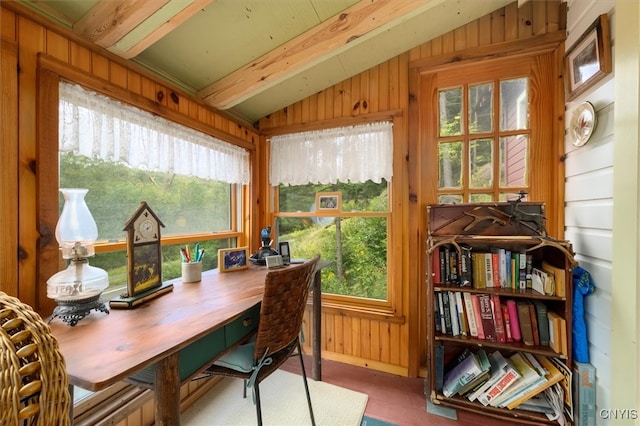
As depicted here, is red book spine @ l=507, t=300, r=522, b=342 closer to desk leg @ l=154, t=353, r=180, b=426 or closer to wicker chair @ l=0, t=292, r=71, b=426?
desk leg @ l=154, t=353, r=180, b=426

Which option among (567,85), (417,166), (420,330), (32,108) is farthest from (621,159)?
(32,108)

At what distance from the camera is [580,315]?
132 centimetres

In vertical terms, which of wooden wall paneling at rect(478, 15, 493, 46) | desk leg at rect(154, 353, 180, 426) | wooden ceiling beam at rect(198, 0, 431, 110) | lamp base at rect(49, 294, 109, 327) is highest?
wooden wall paneling at rect(478, 15, 493, 46)

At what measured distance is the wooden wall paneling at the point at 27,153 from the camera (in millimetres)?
938

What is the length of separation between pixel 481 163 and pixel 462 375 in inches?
56.1

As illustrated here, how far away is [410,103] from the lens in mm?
1879

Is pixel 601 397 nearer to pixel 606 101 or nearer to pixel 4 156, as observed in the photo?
pixel 606 101

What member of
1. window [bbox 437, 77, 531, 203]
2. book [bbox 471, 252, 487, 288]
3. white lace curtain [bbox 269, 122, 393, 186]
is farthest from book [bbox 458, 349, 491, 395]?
→ white lace curtain [bbox 269, 122, 393, 186]

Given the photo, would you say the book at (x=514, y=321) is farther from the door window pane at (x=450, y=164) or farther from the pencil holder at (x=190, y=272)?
the pencil holder at (x=190, y=272)

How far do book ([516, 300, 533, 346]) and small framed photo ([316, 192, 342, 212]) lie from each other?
1.38m

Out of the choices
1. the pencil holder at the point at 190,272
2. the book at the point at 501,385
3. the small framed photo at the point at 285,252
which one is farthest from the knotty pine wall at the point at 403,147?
the pencil holder at the point at 190,272

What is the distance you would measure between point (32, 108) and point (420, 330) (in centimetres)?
245

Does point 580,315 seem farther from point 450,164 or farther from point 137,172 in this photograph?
point 137,172

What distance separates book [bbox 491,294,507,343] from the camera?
1487mm
